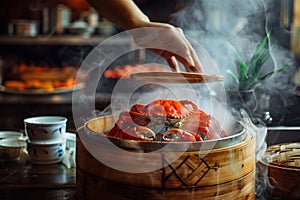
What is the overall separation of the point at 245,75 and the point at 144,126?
765 millimetres

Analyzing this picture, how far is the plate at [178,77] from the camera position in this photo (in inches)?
45.8

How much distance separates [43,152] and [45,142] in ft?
0.13

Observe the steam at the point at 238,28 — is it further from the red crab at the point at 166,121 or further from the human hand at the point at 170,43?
the red crab at the point at 166,121

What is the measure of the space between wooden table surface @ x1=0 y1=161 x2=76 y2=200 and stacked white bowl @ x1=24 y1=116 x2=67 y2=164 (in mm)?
33

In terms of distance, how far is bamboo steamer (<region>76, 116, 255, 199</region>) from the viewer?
3.35 feet

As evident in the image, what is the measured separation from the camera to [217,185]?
41.5 inches

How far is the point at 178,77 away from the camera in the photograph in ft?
3.86

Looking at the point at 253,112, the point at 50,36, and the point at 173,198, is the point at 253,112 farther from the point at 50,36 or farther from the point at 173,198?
the point at 50,36

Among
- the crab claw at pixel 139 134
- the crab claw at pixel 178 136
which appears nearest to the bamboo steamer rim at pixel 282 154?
the crab claw at pixel 178 136

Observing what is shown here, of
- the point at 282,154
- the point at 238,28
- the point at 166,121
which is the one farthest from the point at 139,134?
the point at 238,28

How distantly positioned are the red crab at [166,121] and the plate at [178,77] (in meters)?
0.09

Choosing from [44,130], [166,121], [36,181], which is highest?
[166,121]

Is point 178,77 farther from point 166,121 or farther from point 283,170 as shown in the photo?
point 283,170

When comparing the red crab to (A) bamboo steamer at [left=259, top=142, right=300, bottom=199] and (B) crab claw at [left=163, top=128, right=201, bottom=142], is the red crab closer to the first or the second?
(B) crab claw at [left=163, top=128, right=201, bottom=142]
